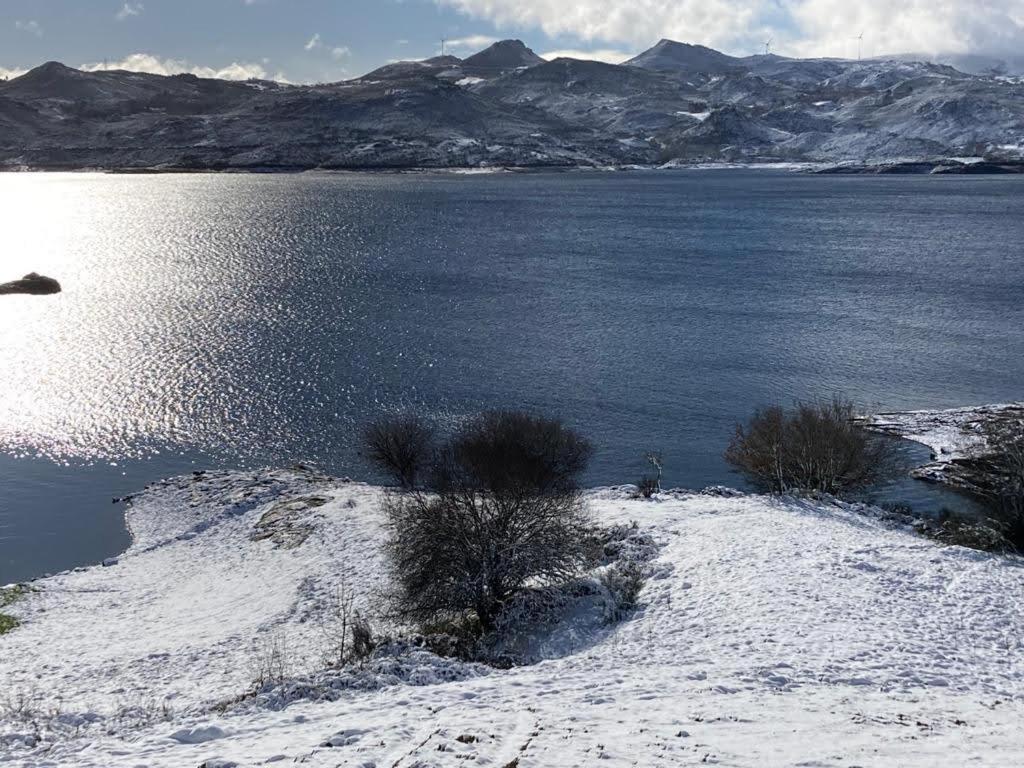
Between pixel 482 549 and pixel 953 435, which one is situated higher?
pixel 482 549

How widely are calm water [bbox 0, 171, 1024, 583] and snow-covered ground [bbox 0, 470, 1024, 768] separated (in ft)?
34.3

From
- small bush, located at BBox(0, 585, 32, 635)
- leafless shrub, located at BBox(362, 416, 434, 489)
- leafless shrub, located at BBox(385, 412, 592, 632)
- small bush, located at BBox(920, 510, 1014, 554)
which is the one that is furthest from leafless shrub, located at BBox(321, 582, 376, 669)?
small bush, located at BBox(920, 510, 1014, 554)

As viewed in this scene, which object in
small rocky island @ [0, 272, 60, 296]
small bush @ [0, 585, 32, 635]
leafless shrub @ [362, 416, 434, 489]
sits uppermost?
small rocky island @ [0, 272, 60, 296]

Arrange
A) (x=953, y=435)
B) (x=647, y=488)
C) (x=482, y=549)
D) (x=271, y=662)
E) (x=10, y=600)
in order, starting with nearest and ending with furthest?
(x=271, y=662) < (x=482, y=549) < (x=10, y=600) < (x=647, y=488) < (x=953, y=435)

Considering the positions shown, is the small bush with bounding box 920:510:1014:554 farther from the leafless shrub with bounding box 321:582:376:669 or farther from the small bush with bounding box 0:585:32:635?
the small bush with bounding box 0:585:32:635

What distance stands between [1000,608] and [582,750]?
13822mm

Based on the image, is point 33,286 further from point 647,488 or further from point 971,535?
point 971,535

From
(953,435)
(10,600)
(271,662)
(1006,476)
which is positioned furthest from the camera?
(953,435)

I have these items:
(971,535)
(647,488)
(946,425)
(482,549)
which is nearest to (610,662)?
(482,549)

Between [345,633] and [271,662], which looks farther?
[345,633]

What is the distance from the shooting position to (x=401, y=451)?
41625mm

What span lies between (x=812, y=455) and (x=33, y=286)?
Answer: 84536 millimetres

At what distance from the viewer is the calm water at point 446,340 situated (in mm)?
47406

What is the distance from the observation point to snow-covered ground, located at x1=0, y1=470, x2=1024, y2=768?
1542 centimetres
